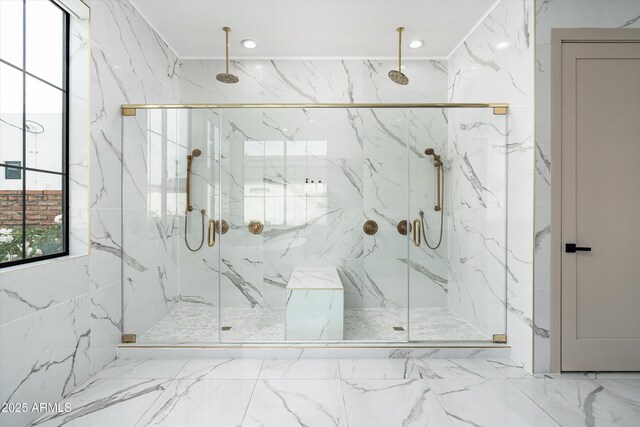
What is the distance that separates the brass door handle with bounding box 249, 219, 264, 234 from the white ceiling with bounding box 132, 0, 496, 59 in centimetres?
165

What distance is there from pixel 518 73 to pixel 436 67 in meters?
1.38

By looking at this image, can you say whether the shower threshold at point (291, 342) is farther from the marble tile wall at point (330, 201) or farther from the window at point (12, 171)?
the window at point (12, 171)

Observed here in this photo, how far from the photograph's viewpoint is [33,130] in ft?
6.00

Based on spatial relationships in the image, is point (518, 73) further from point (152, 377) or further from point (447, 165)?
point (152, 377)

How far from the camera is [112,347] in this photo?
2332 millimetres

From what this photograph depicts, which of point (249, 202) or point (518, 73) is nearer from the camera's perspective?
point (518, 73)

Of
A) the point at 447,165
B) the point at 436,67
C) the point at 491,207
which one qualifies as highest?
the point at 436,67

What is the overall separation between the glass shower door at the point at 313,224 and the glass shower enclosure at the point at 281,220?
0.01 m

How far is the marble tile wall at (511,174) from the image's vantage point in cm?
223

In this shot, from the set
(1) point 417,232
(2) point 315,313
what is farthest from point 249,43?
(2) point 315,313

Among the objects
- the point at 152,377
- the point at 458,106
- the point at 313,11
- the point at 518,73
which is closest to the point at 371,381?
the point at 152,377

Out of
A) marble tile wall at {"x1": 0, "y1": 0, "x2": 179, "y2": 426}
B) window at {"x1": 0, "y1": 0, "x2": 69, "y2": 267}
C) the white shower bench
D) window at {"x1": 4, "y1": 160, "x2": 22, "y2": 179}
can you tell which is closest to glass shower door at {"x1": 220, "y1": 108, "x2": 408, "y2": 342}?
the white shower bench

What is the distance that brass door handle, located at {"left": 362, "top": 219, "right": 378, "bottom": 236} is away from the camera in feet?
8.89

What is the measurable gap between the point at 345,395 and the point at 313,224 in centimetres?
130
